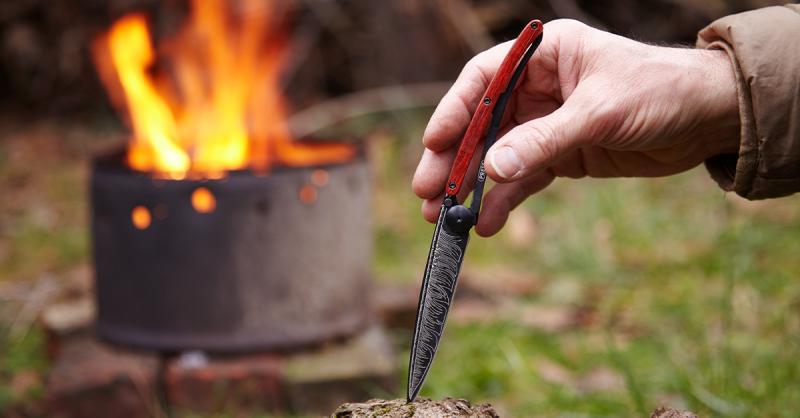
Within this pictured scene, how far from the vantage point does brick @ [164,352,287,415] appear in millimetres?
3133

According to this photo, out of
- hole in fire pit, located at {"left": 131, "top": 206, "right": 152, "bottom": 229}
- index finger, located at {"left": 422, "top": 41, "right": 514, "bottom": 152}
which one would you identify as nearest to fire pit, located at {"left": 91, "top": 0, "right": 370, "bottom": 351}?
hole in fire pit, located at {"left": 131, "top": 206, "right": 152, "bottom": 229}

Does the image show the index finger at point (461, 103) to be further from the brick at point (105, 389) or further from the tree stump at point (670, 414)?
the brick at point (105, 389)

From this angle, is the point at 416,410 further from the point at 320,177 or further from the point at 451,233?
the point at 320,177

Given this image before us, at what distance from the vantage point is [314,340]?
335 cm

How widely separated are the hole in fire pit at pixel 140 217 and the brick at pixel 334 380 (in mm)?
692

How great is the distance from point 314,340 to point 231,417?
0.45m

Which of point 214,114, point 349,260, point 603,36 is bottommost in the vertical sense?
point 349,260

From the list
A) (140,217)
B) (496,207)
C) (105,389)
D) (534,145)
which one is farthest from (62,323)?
(534,145)

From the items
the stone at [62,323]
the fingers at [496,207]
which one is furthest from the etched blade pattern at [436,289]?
the stone at [62,323]

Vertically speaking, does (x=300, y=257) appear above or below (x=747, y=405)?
above

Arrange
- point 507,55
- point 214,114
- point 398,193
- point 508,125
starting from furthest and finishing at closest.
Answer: point 398,193
point 214,114
point 508,125
point 507,55

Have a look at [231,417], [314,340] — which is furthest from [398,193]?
[231,417]

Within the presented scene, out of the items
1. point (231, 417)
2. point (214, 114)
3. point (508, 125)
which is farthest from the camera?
point (214, 114)

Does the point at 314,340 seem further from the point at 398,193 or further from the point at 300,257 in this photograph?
the point at 398,193
